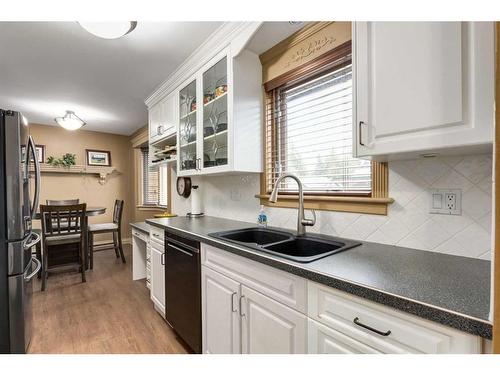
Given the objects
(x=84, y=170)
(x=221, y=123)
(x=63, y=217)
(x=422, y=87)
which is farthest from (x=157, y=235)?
(x=84, y=170)

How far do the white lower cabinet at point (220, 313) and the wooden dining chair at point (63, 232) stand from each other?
232 centimetres

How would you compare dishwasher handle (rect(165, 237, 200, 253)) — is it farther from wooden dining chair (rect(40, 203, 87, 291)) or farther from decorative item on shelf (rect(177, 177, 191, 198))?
wooden dining chair (rect(40, 203, 87, 291))

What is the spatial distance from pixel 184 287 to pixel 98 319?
1133 millimetres

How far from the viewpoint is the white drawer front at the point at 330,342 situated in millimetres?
812

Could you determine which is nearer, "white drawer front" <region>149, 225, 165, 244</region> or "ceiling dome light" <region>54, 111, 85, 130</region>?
"white drawer front" <region>149, 225, 165, 244</region>

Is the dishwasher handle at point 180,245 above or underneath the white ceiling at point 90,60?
underneath

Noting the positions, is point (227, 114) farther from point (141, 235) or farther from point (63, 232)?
point (63, 232)

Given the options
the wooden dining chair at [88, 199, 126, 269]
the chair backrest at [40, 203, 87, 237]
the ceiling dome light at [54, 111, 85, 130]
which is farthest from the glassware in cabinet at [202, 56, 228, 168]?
the wooden dining chair at [88, 199, 126, 269]

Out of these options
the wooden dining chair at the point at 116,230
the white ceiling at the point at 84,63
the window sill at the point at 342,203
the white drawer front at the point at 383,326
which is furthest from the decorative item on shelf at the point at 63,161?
the white drawer front at the point at 383,326

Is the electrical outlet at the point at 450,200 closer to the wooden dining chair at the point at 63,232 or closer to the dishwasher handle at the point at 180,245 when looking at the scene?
the dishwasher handle at the point at 180,245

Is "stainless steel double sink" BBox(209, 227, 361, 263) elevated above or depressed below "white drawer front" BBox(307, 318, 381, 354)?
above

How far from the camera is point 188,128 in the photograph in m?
2.43

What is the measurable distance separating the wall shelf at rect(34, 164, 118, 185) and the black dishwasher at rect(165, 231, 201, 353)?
364cm

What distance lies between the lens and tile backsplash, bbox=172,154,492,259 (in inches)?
39.8
